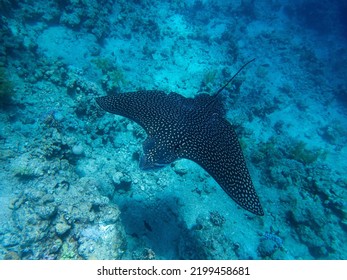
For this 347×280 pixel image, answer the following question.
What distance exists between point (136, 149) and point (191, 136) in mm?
3313

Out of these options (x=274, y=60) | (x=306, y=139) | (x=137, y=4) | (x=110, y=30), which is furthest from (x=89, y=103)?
(x=274, y=60)

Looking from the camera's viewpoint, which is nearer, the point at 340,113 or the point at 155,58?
the point at 155,58

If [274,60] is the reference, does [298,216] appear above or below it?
below

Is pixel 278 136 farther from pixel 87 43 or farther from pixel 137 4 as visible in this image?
pixel 137 4

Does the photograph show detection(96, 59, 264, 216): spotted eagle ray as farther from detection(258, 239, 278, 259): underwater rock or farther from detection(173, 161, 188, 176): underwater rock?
detection(258, 239, 278, 259): underwater rock

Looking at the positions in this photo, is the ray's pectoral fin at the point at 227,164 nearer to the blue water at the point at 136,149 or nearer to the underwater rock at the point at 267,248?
the blue water at the point at 136,149

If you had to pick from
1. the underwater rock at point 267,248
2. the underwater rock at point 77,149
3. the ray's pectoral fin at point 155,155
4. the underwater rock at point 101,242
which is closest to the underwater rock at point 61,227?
the underwater rock at point 101,242

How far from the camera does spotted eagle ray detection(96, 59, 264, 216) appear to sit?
480 centimetres

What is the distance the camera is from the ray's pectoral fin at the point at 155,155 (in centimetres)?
479

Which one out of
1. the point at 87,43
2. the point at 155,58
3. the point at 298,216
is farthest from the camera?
the point at 155,58

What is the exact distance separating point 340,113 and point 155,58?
12.7m
